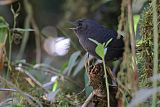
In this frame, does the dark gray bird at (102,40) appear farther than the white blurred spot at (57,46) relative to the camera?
No

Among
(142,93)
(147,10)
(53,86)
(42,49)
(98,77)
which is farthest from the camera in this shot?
(42,49)

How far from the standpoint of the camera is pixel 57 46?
4.07 meters

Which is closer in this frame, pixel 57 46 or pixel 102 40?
pixel 102 40

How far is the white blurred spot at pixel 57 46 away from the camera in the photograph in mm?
3782

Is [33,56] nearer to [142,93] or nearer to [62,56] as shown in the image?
[62,56]

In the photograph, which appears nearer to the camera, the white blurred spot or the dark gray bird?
the dark gray bird

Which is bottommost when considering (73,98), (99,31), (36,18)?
(73,98)

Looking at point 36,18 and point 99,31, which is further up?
point 36,18

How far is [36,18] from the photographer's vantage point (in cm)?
498

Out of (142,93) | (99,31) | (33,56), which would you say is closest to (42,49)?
(33,56)

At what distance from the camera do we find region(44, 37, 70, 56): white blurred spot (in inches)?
149

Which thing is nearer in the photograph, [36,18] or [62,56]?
[62,56]

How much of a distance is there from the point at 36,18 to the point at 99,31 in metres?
2.78

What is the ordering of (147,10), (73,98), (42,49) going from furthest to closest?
(42,49) < (73,98) < (147,10)
